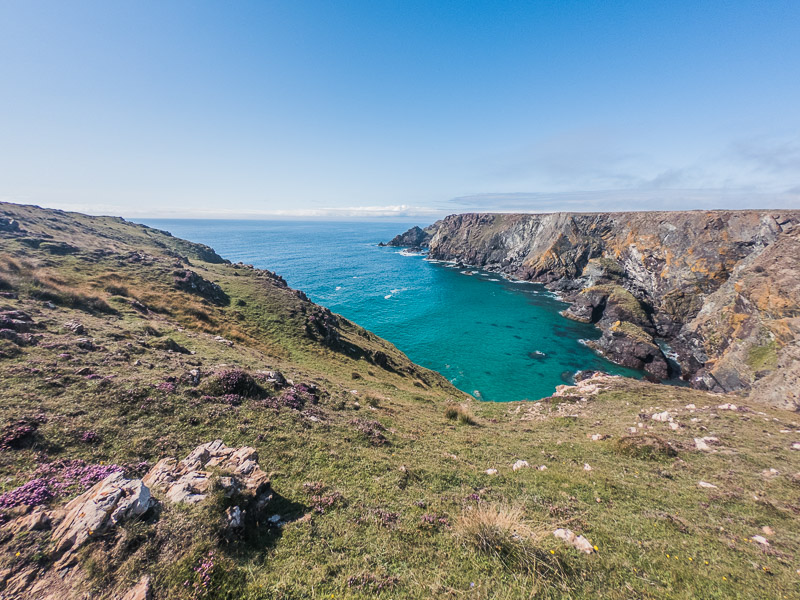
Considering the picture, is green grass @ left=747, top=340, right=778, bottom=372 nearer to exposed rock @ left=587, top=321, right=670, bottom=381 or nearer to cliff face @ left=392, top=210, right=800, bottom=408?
cliff face @ left=392, top=210, right=800, bottom=408

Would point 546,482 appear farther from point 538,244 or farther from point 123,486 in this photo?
point 538,244

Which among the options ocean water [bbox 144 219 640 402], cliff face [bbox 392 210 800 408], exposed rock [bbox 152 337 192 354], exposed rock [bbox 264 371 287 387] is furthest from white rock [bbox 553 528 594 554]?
cliff face [bbox 392 210 800 408]

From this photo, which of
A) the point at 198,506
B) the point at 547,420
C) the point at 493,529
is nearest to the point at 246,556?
the point at 198,506

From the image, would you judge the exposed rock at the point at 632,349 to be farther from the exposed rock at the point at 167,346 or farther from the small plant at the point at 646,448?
the exposed rock at the point at 167,346

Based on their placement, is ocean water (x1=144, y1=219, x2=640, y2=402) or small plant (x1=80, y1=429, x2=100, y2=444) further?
ocean water (x1=144, y1=219, x2=640, y2=402)

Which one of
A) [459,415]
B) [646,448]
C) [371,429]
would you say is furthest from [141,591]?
[646,448]

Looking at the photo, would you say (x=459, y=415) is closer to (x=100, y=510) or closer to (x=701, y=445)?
(x=701, y=445)

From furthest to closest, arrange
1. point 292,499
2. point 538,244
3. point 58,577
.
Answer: point 538,244
point 292,499
point 58,577
